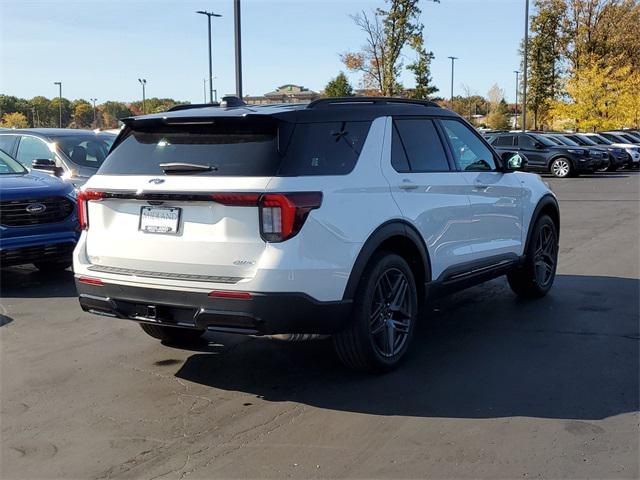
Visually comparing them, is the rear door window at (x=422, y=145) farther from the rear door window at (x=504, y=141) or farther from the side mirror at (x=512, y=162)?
the rear door window at (x=504, y=141)

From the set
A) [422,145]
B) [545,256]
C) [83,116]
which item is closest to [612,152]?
[545,256]

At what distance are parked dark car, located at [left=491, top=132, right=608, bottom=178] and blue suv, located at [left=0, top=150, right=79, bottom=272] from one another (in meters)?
20.2

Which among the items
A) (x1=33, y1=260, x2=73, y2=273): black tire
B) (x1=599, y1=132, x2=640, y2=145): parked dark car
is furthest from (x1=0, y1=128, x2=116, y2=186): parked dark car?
(x1=599, y1=132, x2=640, y2=145): parked dark car

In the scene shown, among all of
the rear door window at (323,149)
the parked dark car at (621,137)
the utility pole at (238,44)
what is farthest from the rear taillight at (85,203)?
the parked dark car at (621,137)

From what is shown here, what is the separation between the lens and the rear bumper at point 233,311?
13.6 feet

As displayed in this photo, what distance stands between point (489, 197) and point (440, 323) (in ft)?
3.85

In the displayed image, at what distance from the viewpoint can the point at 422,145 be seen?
17.9 ft

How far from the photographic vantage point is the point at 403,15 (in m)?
32.1

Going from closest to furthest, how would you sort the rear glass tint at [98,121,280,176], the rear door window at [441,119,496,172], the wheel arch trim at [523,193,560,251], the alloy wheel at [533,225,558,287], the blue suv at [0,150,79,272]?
the rear glass tint at [98,121,280,176] < the rear door window at [441,119,496,172] < the wheel arch trim at [523,193,560,251] < the alloy wheel at [533,225,558,287] < the blue suv at [0,150,79,272]

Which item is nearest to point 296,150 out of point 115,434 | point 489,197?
point 115,434

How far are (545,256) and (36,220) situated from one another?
5.49 metres

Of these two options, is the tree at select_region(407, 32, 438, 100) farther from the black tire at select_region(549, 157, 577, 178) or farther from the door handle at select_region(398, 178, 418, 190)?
the door handle at select_region(398, 178, 418, 190)

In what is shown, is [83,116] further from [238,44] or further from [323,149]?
[323,149]

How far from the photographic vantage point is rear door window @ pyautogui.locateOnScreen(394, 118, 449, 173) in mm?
5254
